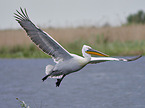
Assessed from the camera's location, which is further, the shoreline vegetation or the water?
the shoreline vegetation

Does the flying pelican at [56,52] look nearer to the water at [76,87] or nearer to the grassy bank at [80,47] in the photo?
the water at [76,87]

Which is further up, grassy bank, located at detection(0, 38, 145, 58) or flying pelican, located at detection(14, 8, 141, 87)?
flying pelican, located at detection(14, 8, 141, 87)

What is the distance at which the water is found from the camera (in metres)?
12.5

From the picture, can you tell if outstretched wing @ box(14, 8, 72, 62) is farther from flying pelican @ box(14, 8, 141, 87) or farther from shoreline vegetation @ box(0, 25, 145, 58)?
shoreline vegetation @ box(0, 25, 145, 58)

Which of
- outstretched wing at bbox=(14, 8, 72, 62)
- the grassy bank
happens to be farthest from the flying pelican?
the grassy bank

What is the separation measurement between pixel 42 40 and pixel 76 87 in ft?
28.4

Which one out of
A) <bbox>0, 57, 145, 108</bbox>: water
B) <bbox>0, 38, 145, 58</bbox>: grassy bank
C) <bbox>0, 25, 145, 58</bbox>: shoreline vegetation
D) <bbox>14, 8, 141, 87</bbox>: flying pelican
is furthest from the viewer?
<bbox>0, 25, 145, 58</bbox>: shoreline vegetation

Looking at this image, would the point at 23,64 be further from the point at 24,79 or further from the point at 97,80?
the point at 97,80

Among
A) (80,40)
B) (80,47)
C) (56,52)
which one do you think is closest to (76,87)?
(80,47)

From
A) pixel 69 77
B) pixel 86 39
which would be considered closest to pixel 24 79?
pixel 69 77

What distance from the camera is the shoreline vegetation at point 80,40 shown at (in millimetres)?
→ 22531

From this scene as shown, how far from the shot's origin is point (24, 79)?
1897 cm

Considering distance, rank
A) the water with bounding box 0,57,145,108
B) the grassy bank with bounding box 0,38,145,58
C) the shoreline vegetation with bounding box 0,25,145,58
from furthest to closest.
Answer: the shoreline vegetation with bounding box 0,25,145,58 → the grassy bank with bounding box 0,38,145,58 → the water with bounding box 0,57,145,108

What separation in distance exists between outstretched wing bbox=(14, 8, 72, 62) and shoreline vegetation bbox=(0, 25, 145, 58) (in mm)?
14118
